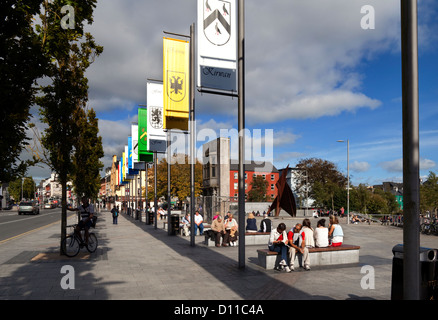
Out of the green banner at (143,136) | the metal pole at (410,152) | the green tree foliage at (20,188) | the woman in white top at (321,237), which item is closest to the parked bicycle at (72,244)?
the woman in white top at (321,237)

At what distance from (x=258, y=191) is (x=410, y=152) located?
73066 millimetres

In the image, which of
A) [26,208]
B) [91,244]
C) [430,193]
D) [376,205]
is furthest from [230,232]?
[376,205]

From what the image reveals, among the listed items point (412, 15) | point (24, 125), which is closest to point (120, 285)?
point (24, 125)

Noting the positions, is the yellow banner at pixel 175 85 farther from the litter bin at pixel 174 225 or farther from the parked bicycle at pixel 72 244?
the parked bicycle at pixel 72 244

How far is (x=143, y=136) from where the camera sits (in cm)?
2453

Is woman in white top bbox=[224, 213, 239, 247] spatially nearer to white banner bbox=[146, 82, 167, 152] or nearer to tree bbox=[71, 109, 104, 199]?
white banner bbox=[146, 82, 167, 152]

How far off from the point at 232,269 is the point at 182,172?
5525cm

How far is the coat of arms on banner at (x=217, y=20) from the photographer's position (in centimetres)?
→ 1010

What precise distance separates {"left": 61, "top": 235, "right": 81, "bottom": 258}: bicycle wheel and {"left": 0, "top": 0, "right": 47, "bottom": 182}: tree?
638 centimetres

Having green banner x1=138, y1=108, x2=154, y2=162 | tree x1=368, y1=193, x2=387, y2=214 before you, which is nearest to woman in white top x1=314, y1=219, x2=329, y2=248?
green banner x1=138, y1=108, x2=154, y2=162

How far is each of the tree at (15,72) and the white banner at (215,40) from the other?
488 centimetres

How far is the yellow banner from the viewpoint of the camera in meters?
16.1

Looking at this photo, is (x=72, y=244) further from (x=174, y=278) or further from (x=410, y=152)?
(x=410, y=152)

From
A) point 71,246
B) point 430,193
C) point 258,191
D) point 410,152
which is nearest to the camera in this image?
point 410,152
